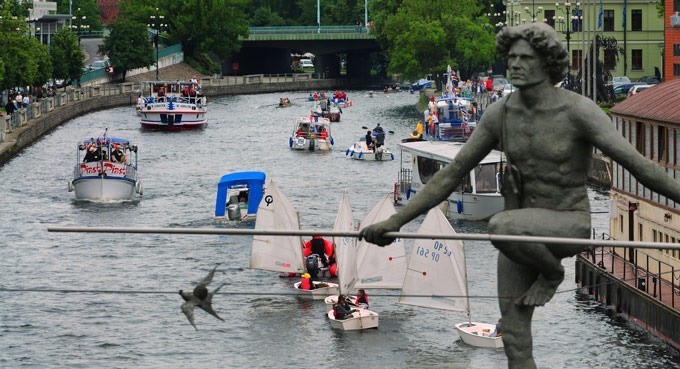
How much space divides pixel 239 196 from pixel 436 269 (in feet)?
83.8

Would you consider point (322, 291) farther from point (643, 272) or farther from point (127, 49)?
point (127, 49)

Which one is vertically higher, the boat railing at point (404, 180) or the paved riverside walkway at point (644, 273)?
the boat railing at point (404, 180)

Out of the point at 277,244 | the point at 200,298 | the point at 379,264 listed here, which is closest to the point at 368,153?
the point at 277,244

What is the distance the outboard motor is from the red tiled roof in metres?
13.5

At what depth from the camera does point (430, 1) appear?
191 meters

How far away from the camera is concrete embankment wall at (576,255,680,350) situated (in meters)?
45.2

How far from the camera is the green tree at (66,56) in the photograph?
16250 centimetres

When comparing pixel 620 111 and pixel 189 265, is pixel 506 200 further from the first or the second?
pixel 189 265

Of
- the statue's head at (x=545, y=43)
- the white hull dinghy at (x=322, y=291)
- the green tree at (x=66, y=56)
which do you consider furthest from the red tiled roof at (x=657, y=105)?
the green tree at (x=66, y=56)

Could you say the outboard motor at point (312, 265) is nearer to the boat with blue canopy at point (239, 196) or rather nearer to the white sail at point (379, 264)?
the white sail at point (379, 264)

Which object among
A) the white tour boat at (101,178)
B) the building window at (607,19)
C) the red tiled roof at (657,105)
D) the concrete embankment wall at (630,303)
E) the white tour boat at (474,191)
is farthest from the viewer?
the building window at (607,19)

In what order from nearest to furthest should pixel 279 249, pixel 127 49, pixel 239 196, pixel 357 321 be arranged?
1. pixel 357 321
2. pixel 279 249
3. pixel 239 196
4. pixel 127 49

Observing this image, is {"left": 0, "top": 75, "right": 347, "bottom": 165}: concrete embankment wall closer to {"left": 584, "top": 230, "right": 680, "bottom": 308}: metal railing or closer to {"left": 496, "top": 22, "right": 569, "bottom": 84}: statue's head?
{"left": 584, "top": 230, "right": 680, "bottom": 308}: metal railing

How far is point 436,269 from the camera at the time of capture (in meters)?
55.0
